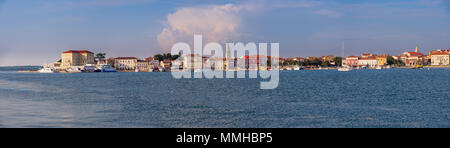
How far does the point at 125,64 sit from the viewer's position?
147 meters

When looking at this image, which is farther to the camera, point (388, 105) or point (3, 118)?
point (388, 105)

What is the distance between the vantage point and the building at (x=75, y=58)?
140375 mm

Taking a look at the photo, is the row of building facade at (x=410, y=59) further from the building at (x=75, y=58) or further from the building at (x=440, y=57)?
the building at (x=75, y=58)

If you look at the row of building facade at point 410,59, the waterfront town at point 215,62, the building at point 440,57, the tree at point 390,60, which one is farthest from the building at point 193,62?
the building at point 440,57

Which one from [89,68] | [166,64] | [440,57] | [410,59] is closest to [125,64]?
[166,64]

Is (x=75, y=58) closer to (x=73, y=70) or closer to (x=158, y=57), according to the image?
(x=73, y=70)

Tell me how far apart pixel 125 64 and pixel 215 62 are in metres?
34.2

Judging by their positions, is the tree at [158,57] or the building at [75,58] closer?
the building at [75,58]

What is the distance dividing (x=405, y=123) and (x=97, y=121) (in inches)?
435

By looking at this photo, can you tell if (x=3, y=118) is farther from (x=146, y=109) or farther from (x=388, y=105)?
(x=388, y=105)
